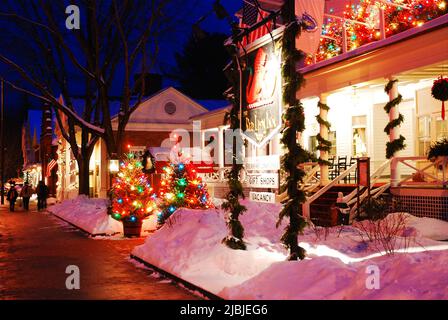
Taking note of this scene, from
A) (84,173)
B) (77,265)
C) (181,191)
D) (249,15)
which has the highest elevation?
(249,15)

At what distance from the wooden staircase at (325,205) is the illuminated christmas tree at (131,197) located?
534cm

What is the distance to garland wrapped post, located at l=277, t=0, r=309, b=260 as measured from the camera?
32.1 ft

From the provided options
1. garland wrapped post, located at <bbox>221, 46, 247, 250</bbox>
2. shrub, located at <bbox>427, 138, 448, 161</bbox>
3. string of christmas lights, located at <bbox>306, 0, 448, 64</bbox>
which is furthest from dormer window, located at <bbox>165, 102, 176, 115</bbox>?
garland wrapped post, located at <bbox>221, 46, 247, 250</bbox>

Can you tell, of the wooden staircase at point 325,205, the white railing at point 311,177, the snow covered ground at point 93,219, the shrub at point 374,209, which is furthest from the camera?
the white railing at point 311,177

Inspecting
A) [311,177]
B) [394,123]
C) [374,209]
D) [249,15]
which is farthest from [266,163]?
[249,15]

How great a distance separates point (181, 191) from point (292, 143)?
8.16 metres

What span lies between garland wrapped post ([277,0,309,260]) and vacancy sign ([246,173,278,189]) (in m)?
0.43

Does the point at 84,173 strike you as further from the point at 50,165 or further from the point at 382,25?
the point at 382,25

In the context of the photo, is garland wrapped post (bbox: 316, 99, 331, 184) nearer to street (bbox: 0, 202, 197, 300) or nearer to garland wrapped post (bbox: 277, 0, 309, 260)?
street (bbox: 0, 202, 197, 300)

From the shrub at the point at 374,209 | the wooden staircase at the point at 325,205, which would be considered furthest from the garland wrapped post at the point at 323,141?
the shrub at the point at 374,209

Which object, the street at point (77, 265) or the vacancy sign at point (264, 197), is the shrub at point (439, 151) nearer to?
the vacancy sign at point (264, 197)

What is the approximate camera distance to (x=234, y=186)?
11898 mm

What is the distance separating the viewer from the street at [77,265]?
9703 millimetres

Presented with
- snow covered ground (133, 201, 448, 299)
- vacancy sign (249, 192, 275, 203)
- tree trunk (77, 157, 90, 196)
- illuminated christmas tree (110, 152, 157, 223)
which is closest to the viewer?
snow covered ground (133, 201, 448, 299)
